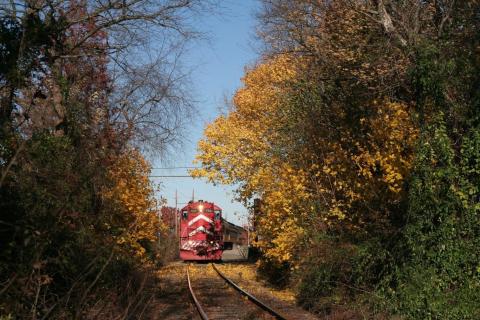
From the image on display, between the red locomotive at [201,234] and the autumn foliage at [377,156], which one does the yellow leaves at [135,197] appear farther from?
the red locomotive at [201,234]

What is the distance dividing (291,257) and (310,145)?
3376 mm

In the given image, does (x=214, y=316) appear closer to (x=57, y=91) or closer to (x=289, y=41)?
(x=57, y=91)

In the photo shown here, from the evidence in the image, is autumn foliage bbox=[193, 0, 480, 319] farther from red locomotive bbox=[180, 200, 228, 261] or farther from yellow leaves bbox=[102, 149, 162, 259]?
red locomotive bbox=[180, 200, 228, 261]

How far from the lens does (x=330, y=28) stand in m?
16.4

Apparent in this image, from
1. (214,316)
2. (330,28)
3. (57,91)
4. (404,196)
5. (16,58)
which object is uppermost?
(330,28)

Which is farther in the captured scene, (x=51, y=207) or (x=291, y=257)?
(x=291, y=257)

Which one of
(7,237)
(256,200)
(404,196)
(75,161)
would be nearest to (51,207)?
(7,237)

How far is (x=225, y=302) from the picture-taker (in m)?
17.0

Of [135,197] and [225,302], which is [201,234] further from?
[225,302]

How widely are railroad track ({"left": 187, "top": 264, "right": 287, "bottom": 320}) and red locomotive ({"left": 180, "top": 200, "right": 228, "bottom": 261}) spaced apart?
11.6 metres

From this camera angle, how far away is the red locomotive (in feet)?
119

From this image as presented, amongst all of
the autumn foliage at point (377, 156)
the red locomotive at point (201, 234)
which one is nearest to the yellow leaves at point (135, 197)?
the autumn foliage at point (377, 156)

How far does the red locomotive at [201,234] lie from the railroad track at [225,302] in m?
11.6

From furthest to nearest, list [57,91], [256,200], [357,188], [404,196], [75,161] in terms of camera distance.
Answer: [256,200]
[57,91]
[357,188]
[404,196]
[75,161]
